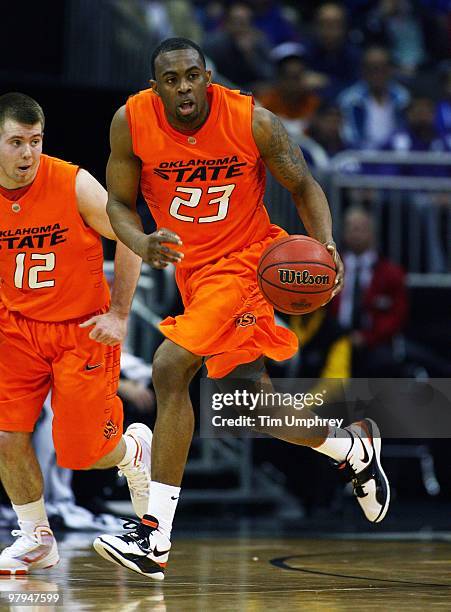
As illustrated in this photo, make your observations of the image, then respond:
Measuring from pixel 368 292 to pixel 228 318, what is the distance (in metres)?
4.76

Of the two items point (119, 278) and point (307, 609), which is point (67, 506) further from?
point (307, 609)

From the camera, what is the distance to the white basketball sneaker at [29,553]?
18.0 ft

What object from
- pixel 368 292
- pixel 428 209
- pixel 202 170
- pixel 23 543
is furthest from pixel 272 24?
pixel 23 543

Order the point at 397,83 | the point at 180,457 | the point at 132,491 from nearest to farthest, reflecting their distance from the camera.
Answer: the point at 180,457, the point at 132,491, the point at 397,83

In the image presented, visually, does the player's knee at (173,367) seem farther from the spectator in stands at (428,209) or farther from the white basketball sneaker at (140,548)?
the spectator in stands at (428,209)

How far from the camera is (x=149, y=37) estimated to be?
1128 cm

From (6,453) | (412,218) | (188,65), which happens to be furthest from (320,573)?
(412,218)

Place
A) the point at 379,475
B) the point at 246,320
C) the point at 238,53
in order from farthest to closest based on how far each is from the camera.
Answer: the point at 238,53 < the point at 379,475 < the point at 246,320

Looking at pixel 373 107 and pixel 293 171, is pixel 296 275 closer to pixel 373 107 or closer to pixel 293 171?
pixel 293 171

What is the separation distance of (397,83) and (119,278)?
7.94 m

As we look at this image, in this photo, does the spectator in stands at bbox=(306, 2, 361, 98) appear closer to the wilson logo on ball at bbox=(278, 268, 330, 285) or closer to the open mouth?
the open mouth

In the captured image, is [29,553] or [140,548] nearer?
[140,548]

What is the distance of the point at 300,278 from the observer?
5.24m

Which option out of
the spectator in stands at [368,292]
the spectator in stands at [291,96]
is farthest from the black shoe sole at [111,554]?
the spectator in stands at [291,96]
